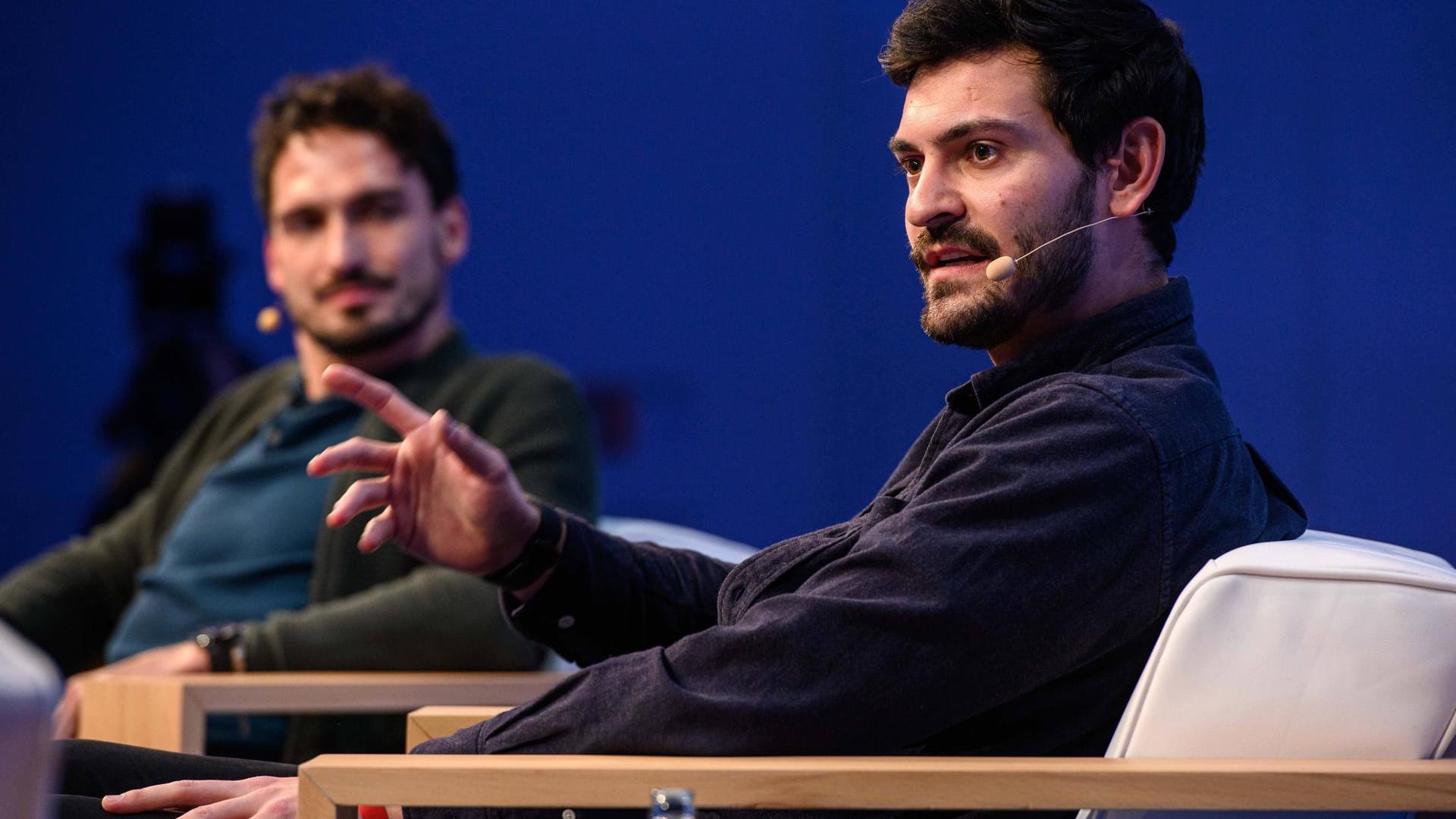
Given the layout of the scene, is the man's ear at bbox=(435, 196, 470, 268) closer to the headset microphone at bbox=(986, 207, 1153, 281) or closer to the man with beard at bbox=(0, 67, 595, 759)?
the man with beard at bbox=(0, 67, 595, 759)

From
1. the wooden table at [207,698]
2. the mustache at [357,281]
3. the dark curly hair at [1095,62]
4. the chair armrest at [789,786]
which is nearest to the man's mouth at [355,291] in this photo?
the mustache at [357,281]

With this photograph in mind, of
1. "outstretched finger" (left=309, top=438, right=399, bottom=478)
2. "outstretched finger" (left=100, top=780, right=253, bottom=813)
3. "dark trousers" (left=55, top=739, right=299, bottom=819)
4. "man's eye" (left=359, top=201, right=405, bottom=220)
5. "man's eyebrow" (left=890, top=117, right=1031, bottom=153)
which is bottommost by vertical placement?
"dark trousers" (left=55, top=739, right=299, bottom=819)

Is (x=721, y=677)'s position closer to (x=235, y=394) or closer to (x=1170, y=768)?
(x=1170, y=768)

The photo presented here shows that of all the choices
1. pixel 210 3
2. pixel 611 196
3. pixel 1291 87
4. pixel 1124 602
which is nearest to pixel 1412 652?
pixel 1124 602

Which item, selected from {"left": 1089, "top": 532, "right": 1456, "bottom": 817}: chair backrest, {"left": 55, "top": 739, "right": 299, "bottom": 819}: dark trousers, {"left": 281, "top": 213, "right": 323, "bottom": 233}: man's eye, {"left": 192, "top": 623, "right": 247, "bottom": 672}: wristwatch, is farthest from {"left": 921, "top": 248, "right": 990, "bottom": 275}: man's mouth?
{"left": 281, "top": 213, "right": 323, "bottom": 233}: man's eye

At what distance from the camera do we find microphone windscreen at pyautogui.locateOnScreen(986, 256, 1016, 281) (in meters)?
1.44

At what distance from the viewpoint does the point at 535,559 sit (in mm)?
1685

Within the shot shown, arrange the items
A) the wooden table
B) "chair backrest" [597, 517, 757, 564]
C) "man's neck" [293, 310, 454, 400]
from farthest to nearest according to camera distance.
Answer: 1. "man's neck" [293, 310, 454, 400]
2. "chair backrest" [597, 517, 757, 564]
3. the wooden table

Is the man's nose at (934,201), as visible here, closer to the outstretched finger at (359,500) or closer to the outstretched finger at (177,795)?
the outstretched finger at (359,500)

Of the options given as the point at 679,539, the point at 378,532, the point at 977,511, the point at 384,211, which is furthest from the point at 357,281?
the point at 977,511

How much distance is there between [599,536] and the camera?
68.1 inches

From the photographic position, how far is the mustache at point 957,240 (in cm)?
147

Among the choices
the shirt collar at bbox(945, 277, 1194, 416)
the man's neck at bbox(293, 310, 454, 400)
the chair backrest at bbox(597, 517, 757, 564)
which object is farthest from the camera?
the man's neck at bbox(293, 310, 454, 400)

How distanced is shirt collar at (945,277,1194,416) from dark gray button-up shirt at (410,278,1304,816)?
0.20ft
